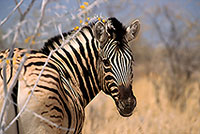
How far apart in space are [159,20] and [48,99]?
30.2 ft

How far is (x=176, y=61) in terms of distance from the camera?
871 cm

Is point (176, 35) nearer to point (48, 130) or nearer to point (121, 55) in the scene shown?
point (121, 55)

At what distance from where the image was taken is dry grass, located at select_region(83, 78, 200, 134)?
4793 mm

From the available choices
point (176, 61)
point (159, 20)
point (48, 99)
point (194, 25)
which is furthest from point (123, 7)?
point (48, 99)

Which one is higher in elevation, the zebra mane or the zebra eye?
the zebra mane

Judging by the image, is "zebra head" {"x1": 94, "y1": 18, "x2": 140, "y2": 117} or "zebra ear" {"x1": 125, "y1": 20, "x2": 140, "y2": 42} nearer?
"zebra head" {"x1": 94, "y1": 18, "x2": 140, "y2": 117}

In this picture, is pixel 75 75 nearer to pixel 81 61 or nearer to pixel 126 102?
pixel 81 61

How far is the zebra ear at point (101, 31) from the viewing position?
2837mm

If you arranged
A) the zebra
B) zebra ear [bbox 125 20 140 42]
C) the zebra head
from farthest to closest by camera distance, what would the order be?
zebra ear [bbox 125 20 140 42] → the zebra head → the zebra

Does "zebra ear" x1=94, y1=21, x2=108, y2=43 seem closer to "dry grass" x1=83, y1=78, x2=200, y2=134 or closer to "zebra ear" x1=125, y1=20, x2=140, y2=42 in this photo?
"zebra ear" x1=125, y1=20, x2=140, y2=42

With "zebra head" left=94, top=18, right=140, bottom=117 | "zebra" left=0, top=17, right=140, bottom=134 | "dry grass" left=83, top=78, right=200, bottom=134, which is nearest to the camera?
"zebra" left=0, top=17, right=140, bottom=134

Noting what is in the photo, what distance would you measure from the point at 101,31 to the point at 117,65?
41 centimetres

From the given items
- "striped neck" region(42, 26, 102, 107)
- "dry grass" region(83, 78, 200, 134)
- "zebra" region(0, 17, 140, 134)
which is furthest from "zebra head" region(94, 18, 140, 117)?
"dry grass" region(83, 78, 200, 134)

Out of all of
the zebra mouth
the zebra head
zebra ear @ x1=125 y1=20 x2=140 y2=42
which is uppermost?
zebra ear @ x1=125 y1=20 x2=140 y2=42
